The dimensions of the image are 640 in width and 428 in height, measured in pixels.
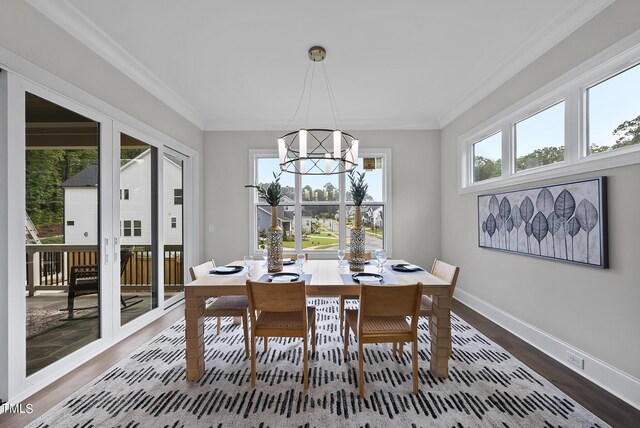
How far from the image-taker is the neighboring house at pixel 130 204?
90.2 inches

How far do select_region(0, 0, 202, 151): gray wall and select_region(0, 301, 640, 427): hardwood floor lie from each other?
2309 mm

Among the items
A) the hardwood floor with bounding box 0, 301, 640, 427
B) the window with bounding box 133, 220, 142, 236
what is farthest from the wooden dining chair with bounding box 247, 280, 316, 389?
the window with bounding box 133, 220, 142, 236

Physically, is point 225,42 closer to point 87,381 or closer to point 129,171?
point 129,171

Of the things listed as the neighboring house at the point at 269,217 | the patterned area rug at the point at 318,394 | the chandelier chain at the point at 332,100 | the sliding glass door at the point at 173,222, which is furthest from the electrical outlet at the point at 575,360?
the sliding glass door at the point at 173,222

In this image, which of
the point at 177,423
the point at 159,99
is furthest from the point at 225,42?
the point at 177,423

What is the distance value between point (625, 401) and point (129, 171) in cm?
449

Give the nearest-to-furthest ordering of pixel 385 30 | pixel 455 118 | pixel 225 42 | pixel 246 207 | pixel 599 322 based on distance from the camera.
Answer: pixel 599 322 → pixel 385 30 → pixel 225 42 → pixel 455 118 → pixel 246 207

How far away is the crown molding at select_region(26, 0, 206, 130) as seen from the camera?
200 cm

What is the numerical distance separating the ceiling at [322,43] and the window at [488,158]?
555mm

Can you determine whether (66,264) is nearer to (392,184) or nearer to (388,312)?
(388,312)

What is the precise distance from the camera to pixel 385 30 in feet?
7.64

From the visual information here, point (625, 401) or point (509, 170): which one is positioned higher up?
point (509, 170)

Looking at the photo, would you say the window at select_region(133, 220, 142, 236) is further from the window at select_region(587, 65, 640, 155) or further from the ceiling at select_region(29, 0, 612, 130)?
the window at select_region(587, 65, 640, 155)

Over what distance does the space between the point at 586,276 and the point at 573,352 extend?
62 centimetres
